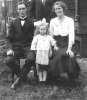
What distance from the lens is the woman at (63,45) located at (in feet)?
18.5

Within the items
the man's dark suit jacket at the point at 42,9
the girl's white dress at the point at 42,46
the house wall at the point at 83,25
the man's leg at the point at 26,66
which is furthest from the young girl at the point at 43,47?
the house wall at the point at 83,25

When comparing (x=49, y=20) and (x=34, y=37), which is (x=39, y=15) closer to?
(x=49, y=20)

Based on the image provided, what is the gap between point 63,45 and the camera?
602cm

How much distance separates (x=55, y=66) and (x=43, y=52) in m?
0.35

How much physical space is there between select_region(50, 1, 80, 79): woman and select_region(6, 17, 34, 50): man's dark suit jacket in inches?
18.5

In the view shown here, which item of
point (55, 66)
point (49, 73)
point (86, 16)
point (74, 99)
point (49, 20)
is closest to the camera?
point (74, 99)

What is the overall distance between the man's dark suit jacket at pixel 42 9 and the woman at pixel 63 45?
0.36 metres

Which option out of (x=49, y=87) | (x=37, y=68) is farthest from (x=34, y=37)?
(x=49, y=87)

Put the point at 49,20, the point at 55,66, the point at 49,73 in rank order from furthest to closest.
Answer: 1. the point at 49,20
2. the point at 49,73
3. the point at 55,66

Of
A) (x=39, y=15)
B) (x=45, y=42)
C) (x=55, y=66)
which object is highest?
(x=39, y=15)

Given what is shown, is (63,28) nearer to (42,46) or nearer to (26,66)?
(42,46)

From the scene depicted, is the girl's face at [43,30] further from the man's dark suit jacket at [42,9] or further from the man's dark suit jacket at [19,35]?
the man's dark suit jacket at [42,9]

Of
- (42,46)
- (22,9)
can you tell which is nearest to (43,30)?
(42,46)

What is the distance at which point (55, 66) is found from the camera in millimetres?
5625
